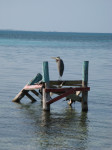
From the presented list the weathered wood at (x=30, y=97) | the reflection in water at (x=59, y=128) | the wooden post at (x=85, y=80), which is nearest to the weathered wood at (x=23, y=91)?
the weathered wood at (x=30, y=97)

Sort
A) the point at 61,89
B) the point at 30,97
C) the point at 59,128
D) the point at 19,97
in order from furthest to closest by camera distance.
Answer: the point at 30,97 < the point at 19,97 < the point at 61,89 < the point at 59,128

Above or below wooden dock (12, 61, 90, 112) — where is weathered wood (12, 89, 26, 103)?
below

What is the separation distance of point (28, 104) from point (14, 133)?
18.1ft

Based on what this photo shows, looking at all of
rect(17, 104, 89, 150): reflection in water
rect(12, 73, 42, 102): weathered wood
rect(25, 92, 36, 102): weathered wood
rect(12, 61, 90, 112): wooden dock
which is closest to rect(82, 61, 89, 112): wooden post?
rect(12, 61, 90, 112): wooden dock

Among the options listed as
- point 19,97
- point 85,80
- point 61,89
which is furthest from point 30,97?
point 85,80

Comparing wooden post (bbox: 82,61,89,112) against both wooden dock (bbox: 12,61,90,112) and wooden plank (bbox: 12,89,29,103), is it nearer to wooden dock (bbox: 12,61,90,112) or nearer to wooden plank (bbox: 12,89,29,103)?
wooden dock (bbox: 12,61,90,112)

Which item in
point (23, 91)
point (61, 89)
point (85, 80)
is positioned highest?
point (85, 80)

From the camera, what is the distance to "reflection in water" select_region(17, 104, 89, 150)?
47.2 feet

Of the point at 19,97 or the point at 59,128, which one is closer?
the point at 59,128

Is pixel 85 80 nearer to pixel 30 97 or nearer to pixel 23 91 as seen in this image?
pixel 23 91

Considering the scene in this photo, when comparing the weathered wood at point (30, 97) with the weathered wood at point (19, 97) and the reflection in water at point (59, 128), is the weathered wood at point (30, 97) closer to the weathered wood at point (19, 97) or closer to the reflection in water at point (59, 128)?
the weathered wood at point (19, 97)

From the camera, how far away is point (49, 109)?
18766 millimetres

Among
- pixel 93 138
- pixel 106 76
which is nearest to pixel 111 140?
pixel 93 138

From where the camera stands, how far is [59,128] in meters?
16.3
